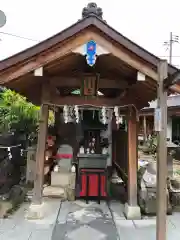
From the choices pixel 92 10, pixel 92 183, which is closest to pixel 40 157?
pixel 92 183

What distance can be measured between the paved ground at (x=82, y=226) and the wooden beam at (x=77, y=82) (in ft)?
10.0

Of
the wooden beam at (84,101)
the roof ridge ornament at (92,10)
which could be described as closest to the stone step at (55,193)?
the wooden beam at (84,101)

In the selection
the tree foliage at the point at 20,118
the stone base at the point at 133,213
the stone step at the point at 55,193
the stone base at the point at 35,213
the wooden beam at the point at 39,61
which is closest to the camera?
the wooden beam at the point at 39,61

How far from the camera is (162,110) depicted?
13.8ft

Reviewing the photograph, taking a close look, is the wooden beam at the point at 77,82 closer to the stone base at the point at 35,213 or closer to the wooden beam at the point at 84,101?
the wooden beam at the point at 84,101

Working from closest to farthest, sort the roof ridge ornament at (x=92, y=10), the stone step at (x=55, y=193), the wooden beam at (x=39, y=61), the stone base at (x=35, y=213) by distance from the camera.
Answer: the wooden beam at (x=39, y=61)
the roof ridge ornament at (x=92, y=10)
the stone base at (x=35, y=213)
the stone step at (x=55, y=193)

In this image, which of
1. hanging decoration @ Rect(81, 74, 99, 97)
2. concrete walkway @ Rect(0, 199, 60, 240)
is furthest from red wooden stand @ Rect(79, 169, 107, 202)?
hanging decoration @ Rect(81, 74, 99, 97)

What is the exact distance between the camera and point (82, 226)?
17.5 feet

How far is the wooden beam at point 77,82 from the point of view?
601cm

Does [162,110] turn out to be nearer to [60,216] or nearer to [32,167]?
[60,216]

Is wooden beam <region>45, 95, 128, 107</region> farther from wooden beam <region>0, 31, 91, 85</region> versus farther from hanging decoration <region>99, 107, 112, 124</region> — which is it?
wooden beam <region>0, 31, 91, 85</region>

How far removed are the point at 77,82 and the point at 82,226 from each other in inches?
125

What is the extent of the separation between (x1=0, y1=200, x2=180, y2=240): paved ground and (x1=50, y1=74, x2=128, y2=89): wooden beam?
3056mm

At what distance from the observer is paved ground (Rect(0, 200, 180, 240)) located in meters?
4.86
